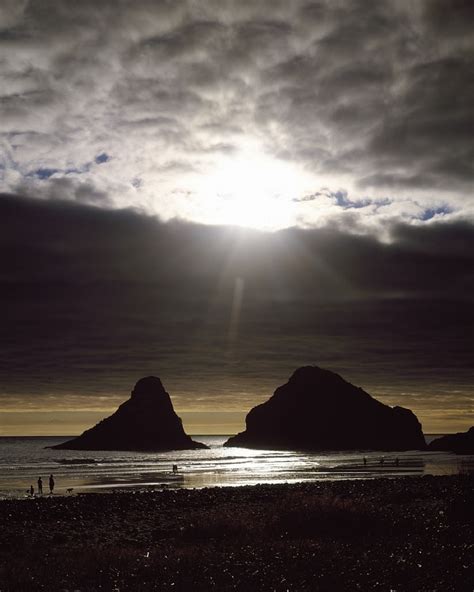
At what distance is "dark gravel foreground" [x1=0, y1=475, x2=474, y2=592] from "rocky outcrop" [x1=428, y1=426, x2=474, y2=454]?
131963 millimetres

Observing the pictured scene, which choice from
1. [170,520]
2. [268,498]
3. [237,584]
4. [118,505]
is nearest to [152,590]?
[237,584]

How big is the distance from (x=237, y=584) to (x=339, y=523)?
1118 cm

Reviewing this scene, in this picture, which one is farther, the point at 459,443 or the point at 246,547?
the point at 459,443

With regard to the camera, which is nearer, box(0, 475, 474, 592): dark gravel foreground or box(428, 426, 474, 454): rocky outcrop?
box(0, 475, 474, 592): dark gravel foreground

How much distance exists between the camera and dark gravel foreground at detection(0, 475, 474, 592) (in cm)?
1761

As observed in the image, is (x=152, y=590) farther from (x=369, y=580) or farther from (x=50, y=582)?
(x=369, y=580)

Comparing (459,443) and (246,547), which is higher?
(246,547)

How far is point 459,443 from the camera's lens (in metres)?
171

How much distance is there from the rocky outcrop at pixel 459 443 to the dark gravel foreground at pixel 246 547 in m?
132

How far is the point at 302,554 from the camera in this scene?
824 inches

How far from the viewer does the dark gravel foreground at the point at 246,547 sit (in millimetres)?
17609

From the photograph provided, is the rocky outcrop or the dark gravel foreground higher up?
the dark gravel foreground

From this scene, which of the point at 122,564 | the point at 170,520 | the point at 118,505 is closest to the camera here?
the point at 122,564

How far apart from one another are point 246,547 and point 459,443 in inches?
6397
